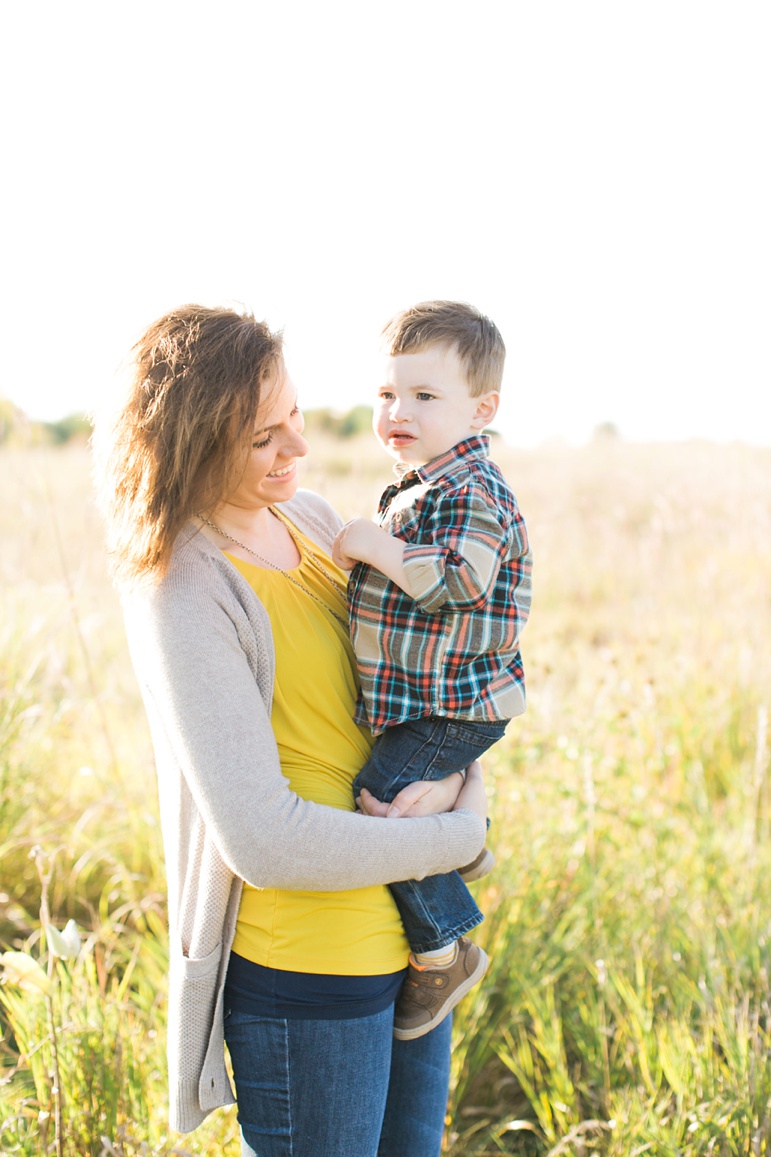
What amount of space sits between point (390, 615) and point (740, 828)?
258 cm

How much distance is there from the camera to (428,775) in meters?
1.82

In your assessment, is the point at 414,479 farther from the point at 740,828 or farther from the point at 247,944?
the point at 740,828

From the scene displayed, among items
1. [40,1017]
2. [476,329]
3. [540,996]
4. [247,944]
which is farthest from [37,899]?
[476,329]

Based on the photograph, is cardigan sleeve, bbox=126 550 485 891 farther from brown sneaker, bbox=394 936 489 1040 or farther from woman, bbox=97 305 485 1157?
brown sneaker, bbox=394 936 489 1040

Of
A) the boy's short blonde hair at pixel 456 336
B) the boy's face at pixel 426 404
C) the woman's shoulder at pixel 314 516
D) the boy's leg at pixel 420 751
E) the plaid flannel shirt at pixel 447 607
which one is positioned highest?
the boy's short blonde hair at pixel 456 336

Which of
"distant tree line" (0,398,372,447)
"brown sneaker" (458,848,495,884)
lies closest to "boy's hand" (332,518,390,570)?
"distant tree line" (0,398,372,447)

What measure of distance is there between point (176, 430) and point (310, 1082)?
43.7 inches

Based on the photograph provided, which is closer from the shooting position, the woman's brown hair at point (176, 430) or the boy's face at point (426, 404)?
the woman's brown hair at point (176, 430)

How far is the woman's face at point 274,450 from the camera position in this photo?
1.68m

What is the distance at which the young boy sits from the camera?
1759mm

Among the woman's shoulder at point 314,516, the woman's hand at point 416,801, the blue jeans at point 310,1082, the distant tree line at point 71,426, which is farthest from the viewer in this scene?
the distant tree line at point 71,426

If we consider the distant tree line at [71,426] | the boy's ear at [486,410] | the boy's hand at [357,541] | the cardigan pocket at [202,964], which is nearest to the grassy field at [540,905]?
the distant tree line at [71,426]

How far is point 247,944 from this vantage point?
1.65 metres

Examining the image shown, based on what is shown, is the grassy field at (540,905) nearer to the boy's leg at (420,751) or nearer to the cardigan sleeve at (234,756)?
the cardigan sleeve at (234,756)
